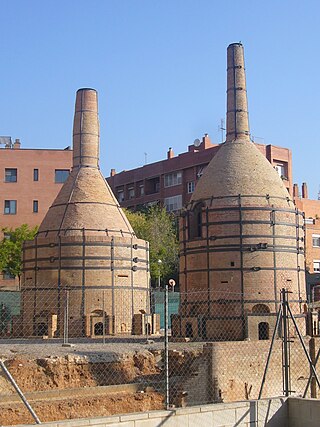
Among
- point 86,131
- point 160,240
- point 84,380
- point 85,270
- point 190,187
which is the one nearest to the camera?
point 84,380

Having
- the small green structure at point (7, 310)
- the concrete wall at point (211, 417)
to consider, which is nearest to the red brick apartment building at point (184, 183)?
the small green structure at point (7, 310)

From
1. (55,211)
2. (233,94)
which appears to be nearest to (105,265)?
(55,211)

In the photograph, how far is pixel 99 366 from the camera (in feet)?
72.1

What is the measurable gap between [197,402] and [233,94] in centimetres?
1791

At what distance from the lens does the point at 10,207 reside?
56.7m

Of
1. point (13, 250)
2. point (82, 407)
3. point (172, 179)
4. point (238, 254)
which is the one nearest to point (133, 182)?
point (172, 179)

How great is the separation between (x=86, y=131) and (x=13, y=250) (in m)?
16.0

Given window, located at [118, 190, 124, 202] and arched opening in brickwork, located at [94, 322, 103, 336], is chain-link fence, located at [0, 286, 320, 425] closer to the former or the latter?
arched opening in brickwork, located at [94, 322, 103, 336]

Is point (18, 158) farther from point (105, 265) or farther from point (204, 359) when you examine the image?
point (204, 359)

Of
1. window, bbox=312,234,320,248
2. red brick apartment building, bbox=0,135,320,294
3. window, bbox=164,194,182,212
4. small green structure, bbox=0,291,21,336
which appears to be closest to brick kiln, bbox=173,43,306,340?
small green structure, bbox=0,291,21,336

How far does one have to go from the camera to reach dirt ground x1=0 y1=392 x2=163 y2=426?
17.1m

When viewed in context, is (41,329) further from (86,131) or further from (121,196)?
(121,196)

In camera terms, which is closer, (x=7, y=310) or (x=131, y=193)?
(x=7, y=310)

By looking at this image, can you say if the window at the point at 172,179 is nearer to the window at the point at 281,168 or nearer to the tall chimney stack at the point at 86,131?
the window at the point at 281,168
